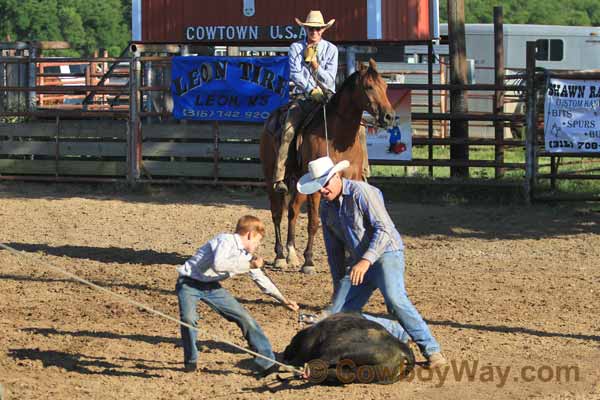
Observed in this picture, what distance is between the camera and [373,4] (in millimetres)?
19281

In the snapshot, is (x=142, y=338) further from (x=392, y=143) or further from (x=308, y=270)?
(x=392, y=143)

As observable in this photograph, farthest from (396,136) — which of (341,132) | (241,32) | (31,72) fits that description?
(31,72)

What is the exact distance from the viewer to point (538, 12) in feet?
203

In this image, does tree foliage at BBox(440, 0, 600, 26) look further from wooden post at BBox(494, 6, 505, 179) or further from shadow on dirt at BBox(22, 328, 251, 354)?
shadow on dirt at BBox(22, 328, 251, 354)

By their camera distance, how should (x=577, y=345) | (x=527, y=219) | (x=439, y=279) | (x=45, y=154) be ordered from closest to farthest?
(x=577, y=345) < (x=439, y=279) < (x=527, y=219) < (x=45, y=154)

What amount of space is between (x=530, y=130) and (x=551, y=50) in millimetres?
13492

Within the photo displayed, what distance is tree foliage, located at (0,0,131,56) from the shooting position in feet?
163

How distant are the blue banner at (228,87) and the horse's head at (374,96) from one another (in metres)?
5.63

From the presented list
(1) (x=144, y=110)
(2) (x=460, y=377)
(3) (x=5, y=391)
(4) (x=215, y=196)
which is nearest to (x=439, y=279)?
(2) (x=460, y=377)

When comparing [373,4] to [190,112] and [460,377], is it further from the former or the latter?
[460,377]

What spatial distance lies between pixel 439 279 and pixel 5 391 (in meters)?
5.21

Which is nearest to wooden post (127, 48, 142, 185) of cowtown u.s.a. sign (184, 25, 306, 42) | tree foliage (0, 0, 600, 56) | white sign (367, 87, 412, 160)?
cowtown u.s.a. sign (184, 25, 306, 42)

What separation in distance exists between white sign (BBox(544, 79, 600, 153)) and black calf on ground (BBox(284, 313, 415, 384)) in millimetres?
8766

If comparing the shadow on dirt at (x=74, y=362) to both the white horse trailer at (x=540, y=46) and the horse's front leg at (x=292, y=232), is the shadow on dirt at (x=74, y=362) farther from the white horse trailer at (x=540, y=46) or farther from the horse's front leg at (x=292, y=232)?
the white horse trailer at (x=540, y=46)
